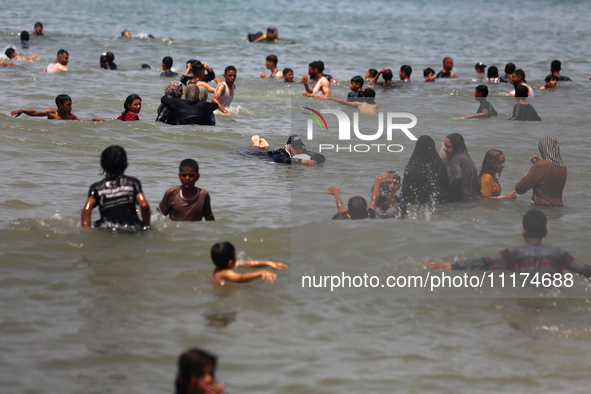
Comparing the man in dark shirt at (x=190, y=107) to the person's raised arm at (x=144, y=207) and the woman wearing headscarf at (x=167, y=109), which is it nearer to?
the woman wearing headscarf at (x=167, y=109)

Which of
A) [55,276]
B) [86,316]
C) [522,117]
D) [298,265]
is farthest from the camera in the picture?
[522,117]

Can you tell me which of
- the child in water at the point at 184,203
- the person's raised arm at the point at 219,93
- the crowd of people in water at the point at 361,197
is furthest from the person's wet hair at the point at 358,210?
the person's raised arm at the point at 219,93

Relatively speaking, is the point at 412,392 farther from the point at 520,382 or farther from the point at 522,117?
the point at 522,117

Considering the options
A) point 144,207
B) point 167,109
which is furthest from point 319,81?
point 144,207

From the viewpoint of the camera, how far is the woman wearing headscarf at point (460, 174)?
31.8ft

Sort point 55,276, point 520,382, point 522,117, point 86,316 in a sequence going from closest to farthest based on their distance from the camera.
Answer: point 520,382 < point 86,316 < point 55,276 < point 522,117

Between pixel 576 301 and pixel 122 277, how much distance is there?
4.51 metres

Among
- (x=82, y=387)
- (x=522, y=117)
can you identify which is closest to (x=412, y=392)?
(x=82, y=387)

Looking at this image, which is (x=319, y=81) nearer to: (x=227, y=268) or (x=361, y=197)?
(x=361, y=197)

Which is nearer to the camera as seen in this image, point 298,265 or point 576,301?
point 576,301

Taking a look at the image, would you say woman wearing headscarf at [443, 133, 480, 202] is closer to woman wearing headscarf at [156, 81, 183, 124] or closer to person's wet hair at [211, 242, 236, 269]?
person's wet hair at [211, 242, 236, 269]

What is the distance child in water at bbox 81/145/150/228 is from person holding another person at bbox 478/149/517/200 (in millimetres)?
5003

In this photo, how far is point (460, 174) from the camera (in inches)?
381

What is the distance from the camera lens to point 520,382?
210 inches
